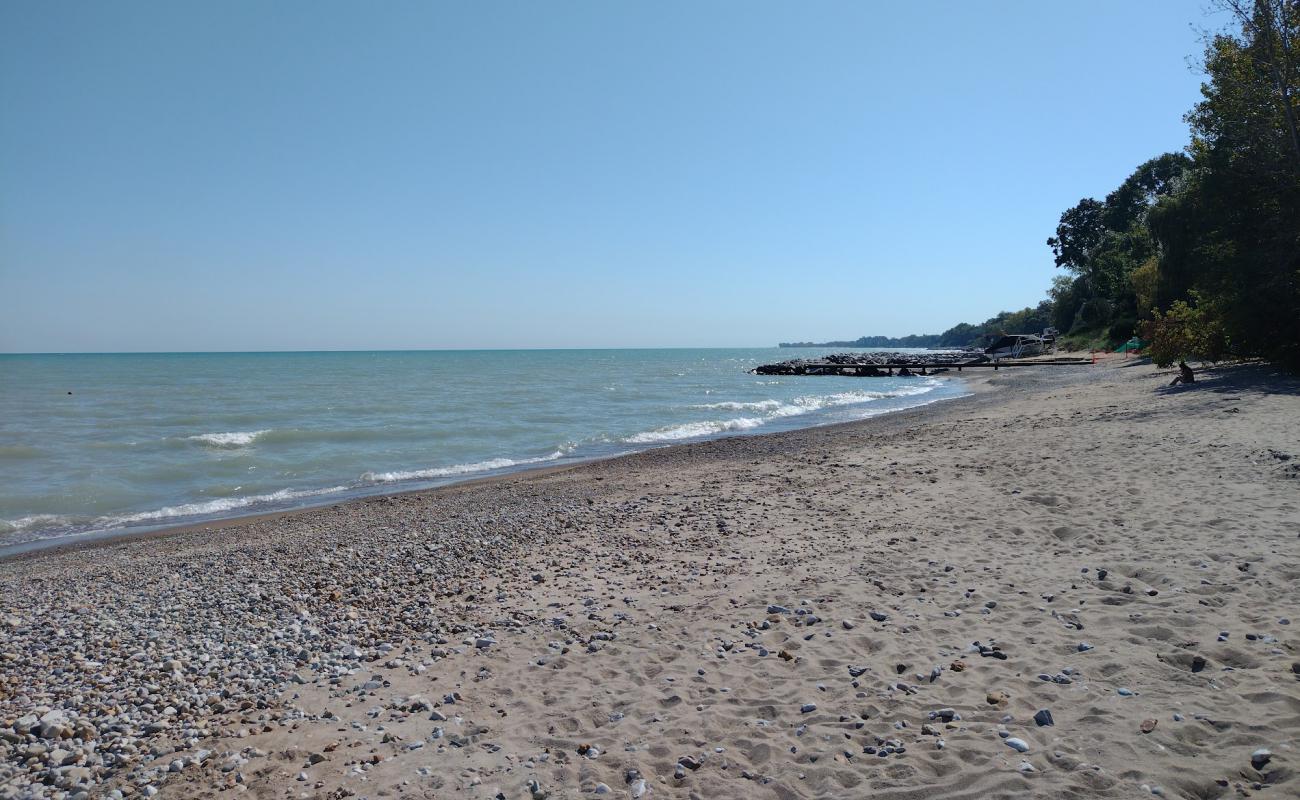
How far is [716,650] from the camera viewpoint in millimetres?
5738

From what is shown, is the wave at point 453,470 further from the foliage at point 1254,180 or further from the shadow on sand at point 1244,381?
the foliage at point 1254,180

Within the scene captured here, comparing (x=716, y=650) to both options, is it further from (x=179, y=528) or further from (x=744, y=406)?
(x=744, y=406)

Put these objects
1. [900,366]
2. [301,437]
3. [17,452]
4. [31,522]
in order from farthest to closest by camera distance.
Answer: [900,366] < [301,437] < [17,452] < [31,522]

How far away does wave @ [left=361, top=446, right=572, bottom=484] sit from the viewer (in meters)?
18.1

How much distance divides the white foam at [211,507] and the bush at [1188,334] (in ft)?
83.5

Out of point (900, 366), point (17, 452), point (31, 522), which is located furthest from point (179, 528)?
point (900, 366)

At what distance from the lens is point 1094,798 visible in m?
3.55

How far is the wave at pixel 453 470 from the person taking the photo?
18.1 metres

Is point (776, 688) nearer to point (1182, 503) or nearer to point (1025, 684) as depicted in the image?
point (1025, 684)

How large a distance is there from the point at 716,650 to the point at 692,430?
21010 mm

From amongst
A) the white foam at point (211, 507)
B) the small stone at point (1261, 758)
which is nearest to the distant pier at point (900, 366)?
the white foam at point (211, 507)

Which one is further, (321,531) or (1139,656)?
(321,531)

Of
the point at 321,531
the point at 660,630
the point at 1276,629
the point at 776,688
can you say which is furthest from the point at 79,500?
the point at 1276,629

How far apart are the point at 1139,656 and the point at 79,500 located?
1945cm
